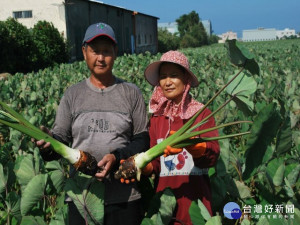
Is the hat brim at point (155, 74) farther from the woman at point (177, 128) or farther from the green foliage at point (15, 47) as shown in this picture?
the green foliage at point (15, 47)

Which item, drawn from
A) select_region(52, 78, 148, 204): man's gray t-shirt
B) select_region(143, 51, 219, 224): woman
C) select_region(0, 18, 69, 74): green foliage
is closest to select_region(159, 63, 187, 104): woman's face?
select_region(143, 51, 219, 224): woman

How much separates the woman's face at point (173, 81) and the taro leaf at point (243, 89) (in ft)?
0.90

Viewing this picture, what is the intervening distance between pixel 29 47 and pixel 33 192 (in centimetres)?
1992

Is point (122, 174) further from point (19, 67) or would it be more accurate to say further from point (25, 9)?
point (25, 9)

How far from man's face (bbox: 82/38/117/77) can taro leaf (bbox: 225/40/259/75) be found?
58cm

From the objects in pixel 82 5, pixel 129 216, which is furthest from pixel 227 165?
pixel 82 5

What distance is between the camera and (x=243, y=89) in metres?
1.71

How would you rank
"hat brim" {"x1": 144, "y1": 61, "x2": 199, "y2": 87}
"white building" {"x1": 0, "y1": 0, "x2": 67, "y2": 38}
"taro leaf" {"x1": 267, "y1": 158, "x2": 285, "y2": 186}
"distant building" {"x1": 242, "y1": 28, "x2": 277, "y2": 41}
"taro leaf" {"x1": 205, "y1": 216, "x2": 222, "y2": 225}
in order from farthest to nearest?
"distant building" {"x1": 242, "y1": 28, "x2": 277, "y2": 41} < "white building" {"x1": 0, "y1": 0, "x2": 67, "y2": 38} < "hat brim" {"x1": 144, "y1": 61, "x2": 199, "y2": 87} < "taro leaf" {"x1": 267, "y1": 158, "x2": 285, "y2": 186} < "taro leaf" {"x1": 205, "y1": 216, "x2": 222, "y2": 225}

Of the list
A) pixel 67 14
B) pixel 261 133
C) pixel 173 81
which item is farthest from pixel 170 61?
pixel 67 14

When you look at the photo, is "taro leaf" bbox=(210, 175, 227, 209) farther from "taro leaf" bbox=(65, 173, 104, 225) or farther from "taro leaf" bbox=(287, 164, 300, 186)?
"taro leaf" bbox=(65, 173, 104, 225)

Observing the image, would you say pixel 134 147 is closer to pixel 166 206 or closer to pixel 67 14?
pixel 166 206

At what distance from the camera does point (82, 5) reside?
84.7 feet

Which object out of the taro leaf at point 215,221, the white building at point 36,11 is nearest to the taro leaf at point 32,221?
the taro leaf at point 215,221

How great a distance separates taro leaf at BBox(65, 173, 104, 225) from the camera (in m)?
1.63
